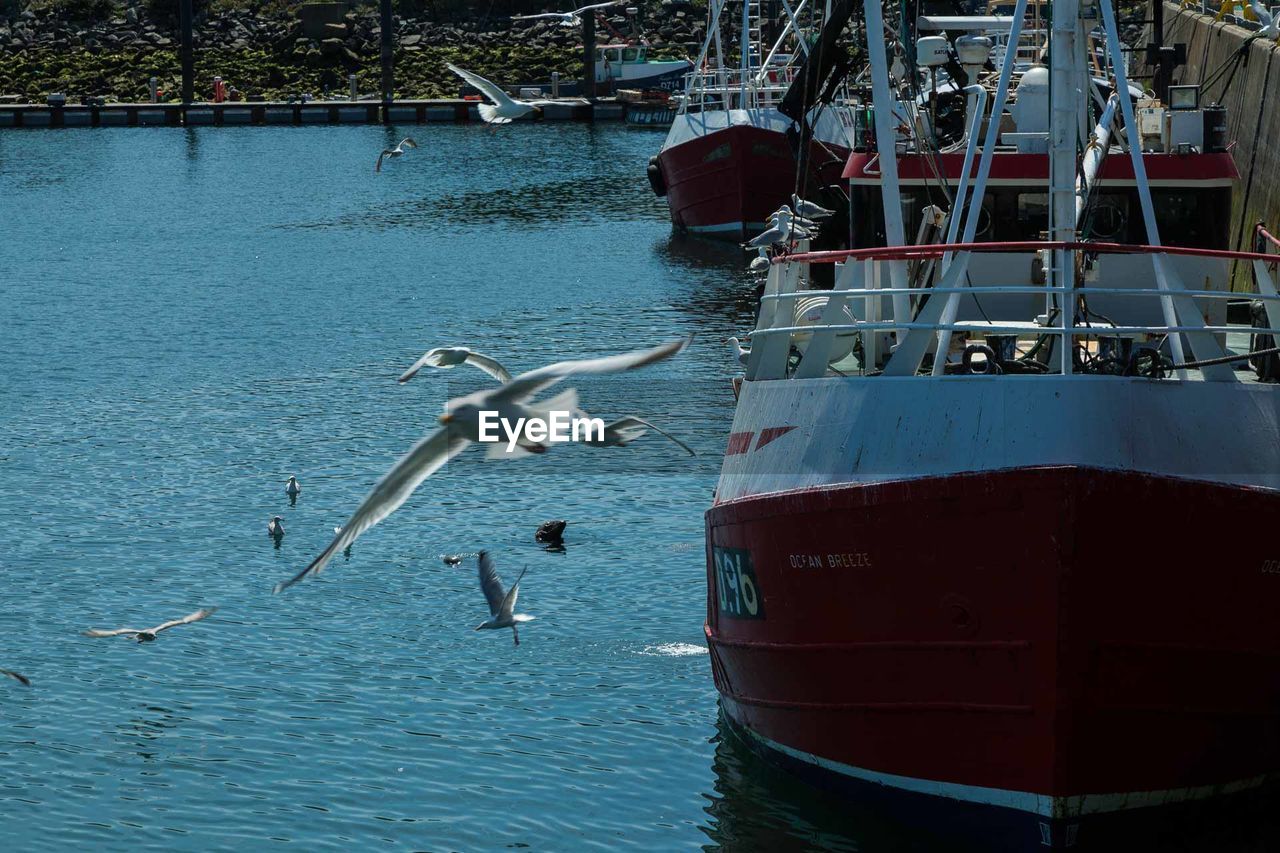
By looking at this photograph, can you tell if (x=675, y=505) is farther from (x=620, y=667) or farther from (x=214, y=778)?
(x=214, y=778)

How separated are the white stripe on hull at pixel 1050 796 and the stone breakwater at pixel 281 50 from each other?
8021 cm

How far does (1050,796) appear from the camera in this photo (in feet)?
35.6

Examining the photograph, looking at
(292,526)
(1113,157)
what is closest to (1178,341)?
(1113,157)

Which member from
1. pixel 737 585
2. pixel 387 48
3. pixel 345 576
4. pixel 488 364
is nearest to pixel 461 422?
pixel 488 364

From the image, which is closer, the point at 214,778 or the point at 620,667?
the point at 214,778

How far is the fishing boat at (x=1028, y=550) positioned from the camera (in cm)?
1047

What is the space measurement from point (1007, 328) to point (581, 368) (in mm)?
2558

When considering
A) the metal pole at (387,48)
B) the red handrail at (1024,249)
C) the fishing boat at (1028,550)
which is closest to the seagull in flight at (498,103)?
the fishing boat at (1028,550)

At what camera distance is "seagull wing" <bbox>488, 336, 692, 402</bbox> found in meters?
9.93

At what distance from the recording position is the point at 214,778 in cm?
1377

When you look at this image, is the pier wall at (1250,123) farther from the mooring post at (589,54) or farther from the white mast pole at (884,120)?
the mooring post at (589,54)

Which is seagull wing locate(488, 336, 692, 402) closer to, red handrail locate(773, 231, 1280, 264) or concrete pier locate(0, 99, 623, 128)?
red handrail locate(773, 231, 1280, 264)

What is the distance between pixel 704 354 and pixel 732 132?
1547 cm

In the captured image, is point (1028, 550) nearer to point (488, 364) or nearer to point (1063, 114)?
point (1063, 114)
